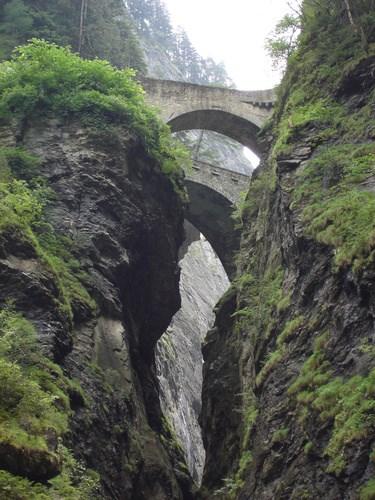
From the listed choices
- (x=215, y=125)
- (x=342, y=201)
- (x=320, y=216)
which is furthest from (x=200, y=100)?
(x=342, y=201)

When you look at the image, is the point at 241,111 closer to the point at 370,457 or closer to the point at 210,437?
the point at 210,437

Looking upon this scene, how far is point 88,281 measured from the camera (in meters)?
11.9

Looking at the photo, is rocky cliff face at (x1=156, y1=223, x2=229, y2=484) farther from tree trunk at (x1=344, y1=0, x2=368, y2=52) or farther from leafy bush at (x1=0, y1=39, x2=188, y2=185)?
tree trunk at (x1=344, y1=0, x2=368, y2=52)

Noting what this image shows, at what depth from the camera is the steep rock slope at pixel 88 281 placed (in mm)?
8391

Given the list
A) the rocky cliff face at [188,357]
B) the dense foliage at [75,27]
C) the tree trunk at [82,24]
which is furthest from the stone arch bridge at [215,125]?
the rocky cliff face at [188,357]

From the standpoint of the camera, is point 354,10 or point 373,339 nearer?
point 373,339

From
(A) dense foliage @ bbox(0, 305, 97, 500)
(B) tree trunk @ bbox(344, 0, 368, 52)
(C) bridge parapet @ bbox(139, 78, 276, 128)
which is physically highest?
(C) bridge parapet @ bbox(139, 78, 276, 128)

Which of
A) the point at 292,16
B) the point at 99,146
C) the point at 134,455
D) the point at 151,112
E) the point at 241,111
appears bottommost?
the point at 134,455

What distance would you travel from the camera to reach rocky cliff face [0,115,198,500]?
955 centimetres

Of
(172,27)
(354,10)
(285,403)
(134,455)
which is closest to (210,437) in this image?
(134,455)

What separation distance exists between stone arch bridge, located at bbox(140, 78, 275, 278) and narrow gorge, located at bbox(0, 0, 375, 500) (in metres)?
5.21

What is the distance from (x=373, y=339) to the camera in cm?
778

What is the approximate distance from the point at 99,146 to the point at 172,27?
170 feet

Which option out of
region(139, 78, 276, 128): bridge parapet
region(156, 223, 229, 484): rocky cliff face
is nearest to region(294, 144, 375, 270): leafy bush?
region(156, 223, 229, 484): rocky cliff face
